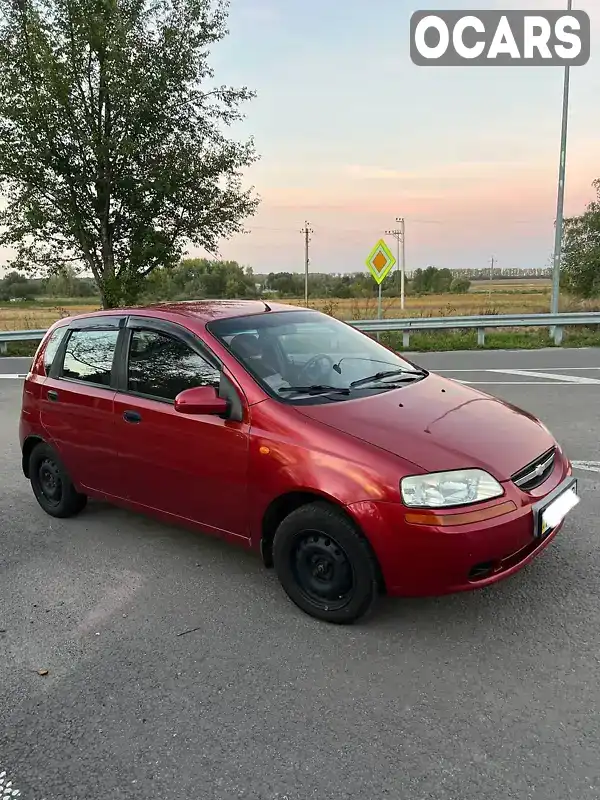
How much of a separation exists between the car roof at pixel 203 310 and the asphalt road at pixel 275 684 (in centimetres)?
151

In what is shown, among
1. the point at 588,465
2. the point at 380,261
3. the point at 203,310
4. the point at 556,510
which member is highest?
the point at 380,261

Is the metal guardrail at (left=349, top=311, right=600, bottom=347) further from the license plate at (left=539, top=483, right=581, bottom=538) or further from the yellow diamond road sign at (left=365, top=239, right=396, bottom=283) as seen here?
the license plate at (left=539, top=483, right=581, bottom=538)

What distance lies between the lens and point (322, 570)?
325cm

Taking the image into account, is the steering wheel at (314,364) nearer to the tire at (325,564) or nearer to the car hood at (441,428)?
the car hood at (441,428)

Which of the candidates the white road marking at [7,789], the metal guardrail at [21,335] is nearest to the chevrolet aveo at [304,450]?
the white road marking at [7,789]

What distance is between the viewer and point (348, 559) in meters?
3.12

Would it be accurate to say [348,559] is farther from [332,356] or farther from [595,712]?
[332,356]

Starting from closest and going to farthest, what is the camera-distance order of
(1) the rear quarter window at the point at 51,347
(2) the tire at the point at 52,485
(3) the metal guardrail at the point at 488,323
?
(2) the tire at the point at 52,485 → (1) the rear quarter window at the point at 51,347 → (3) the metal guardrail at the point at 488,323

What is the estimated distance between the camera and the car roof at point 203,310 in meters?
4.12

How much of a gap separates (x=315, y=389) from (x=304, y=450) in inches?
22.4

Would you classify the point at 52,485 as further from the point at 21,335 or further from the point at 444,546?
the point at 21,335

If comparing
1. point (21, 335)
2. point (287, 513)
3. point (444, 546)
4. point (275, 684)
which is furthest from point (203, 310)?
point (21, 335)

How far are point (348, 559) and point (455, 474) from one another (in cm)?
66

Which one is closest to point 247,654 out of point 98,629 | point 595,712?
point 98,629
